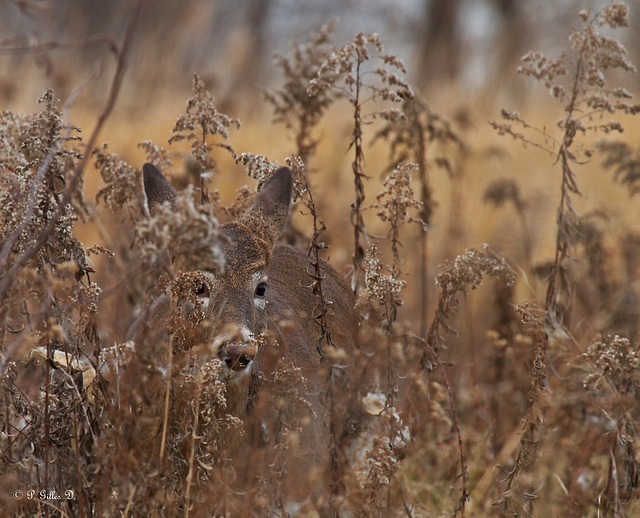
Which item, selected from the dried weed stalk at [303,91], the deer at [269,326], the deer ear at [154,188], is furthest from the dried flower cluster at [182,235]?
the dried weed stalk at [303,91]

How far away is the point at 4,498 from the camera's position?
3.00 metres

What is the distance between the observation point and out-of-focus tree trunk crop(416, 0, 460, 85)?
16.5 m

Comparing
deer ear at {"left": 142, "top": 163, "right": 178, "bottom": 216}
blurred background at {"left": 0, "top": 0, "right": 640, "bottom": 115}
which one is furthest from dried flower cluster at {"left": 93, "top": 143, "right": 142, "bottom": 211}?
blurred background at {"left": 0, "top": 0, "right": 640, "bottom": 115}

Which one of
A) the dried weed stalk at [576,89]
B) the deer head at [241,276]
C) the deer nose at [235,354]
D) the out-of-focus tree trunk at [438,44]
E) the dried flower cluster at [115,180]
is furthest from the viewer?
the out-of-focus tree trunk at [438,44]

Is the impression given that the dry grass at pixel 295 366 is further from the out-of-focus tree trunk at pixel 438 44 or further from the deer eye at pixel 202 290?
the out-of-focus tree trunk at pixel 438 44

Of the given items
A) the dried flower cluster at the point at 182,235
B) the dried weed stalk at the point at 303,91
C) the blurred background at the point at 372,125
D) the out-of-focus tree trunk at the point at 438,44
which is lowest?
the dried flower cluster at the point at 182,235

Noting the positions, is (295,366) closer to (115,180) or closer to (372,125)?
(115,180)

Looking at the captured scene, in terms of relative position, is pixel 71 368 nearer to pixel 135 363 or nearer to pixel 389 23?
pixel 135 363

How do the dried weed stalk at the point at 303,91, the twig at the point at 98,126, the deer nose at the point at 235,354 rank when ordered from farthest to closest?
the dried weed stalk at the point at 303,91 < the deer nose at the point at 235,354 < the twig at the point at 98,126

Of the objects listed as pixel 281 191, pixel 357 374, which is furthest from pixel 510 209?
pixel 357 374

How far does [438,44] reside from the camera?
18.7 metres

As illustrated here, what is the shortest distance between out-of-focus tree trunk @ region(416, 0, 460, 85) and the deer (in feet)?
35.2

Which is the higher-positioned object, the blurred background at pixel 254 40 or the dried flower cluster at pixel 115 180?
the blurred background at pixel 254 40

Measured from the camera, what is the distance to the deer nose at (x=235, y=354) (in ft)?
13.6
